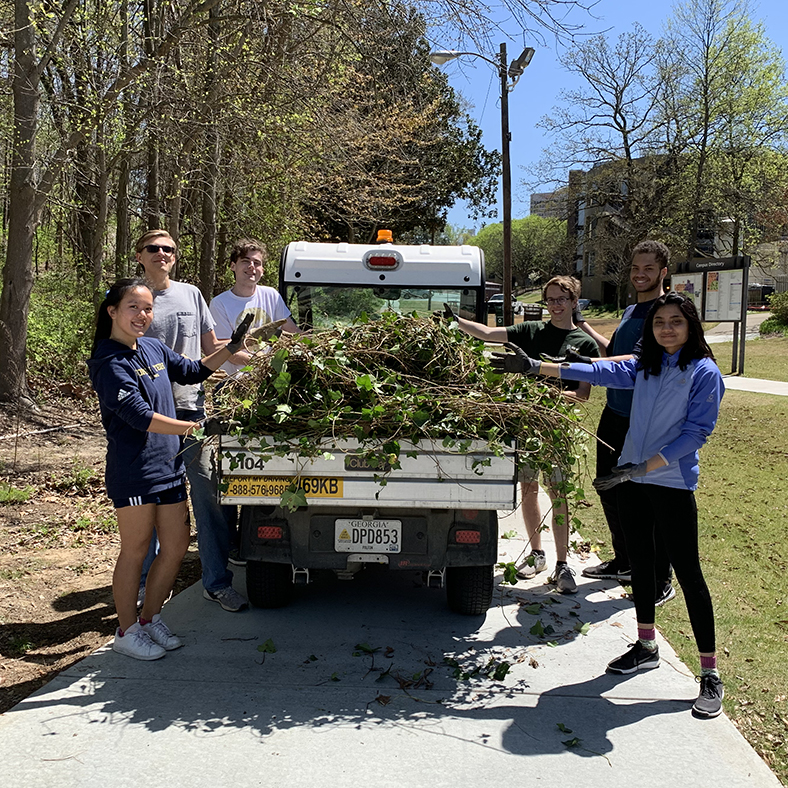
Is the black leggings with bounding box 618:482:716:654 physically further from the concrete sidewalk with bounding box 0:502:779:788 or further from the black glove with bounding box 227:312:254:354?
the black glove with bounding box 227:312:254:354

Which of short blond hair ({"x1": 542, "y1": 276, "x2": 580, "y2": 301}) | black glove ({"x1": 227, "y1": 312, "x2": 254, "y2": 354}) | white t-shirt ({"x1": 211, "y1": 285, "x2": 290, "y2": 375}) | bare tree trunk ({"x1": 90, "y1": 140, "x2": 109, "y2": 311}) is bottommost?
black glove ({"x1": 227, "y1": 312, "x2": 254, "y2": 354})

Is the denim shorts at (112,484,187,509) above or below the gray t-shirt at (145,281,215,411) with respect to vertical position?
below

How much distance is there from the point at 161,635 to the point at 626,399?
3.06 m

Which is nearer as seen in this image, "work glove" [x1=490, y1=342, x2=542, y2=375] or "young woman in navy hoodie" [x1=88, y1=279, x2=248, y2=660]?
"young woman in navy hoodie" [x1=88, y1=279, x2=248, y2=660]

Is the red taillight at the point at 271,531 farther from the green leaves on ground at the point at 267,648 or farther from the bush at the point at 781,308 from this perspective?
the bush at the point at 781,308

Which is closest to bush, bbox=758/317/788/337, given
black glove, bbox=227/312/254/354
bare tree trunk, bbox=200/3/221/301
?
bare tree trunk, bbox=200/3/221/301

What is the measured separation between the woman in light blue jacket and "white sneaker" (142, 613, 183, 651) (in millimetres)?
2264

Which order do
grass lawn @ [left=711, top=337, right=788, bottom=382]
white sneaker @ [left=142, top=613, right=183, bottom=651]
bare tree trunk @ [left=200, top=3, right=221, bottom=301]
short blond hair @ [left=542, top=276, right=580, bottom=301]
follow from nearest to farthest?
white sneaker @ [left=142, top=613, right=183, bottom=651] < short blond hair @ [left=542, top=276, right=580, bottom=301] < bare tree trunk @ [left=200, top=3, right=221, bottom=301] < grass lawn @ [left=711, top=337, right=788, bottom=382]

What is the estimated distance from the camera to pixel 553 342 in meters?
5.59

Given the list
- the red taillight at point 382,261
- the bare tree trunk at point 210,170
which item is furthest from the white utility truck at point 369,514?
the bare tree trunk at point 210,170

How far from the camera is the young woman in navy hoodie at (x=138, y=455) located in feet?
13.1

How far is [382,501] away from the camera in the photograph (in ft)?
13.3

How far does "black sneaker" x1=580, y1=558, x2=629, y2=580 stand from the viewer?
5.68 metres

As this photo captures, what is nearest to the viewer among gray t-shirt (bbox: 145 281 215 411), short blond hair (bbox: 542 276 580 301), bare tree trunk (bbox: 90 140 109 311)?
gray t-shirt (bbox: 145 281 215 411)
